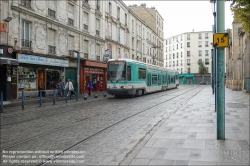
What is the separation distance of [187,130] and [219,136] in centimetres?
124

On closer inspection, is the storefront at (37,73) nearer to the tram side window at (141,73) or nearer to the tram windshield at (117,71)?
the tram windshield at (117,71)

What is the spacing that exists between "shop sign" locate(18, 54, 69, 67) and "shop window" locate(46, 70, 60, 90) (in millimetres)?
947

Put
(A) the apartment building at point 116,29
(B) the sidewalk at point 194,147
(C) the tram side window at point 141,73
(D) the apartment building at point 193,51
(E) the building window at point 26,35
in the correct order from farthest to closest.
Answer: (D) the apartment building at point 193,51, (A) the apartment building at point 116,29, (C) the tram side window at point 141,73, (E) the building window at point 26,35, (B) the sidewalk at point 194,147

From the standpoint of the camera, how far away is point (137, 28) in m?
44.9

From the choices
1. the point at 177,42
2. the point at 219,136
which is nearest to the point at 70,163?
the point at 219,136

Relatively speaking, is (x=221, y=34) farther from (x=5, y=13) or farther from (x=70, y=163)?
(x=5, y=13)

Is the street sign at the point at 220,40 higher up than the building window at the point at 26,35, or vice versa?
the building window at the point at 26,35

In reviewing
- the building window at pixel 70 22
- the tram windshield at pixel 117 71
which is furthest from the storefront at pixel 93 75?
the tram windshield at pixel 117 71

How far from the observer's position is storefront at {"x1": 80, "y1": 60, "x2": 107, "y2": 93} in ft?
88.1

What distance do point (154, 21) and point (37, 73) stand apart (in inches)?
1666

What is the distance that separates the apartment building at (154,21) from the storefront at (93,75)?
74.1ft

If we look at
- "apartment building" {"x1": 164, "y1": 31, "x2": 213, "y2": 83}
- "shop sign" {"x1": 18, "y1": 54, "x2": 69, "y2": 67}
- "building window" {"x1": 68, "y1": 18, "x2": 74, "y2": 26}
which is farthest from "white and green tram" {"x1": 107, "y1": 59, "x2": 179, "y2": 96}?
"apartment building" {"x1": 164, "y1": 31, "x2": 213, "y2": 83}

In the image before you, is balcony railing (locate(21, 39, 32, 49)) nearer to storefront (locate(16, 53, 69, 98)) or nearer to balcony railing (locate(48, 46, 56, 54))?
storefront (locate(16, 53, 69, 98))

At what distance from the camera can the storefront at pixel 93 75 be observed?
88.1 ft
